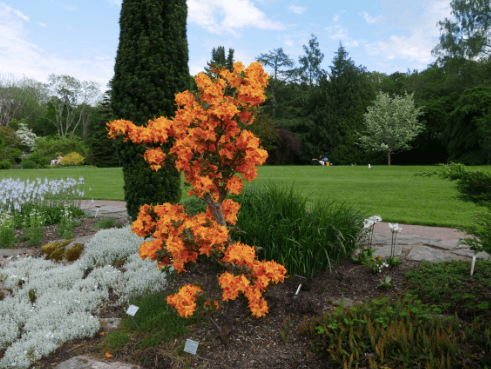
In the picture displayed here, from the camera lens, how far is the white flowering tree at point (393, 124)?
23.3 meters

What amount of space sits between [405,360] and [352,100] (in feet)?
104

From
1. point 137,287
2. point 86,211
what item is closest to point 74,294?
point 137,287

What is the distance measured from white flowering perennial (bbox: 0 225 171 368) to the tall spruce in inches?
36.5

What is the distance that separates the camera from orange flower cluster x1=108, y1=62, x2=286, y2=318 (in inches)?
71.6

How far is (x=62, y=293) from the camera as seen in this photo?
114 inches

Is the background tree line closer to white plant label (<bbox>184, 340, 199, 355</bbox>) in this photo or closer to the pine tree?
the pine tree

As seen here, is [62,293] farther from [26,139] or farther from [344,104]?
[26,139]

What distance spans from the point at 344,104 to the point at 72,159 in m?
24.5

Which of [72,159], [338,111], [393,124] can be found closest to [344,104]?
[338,111]

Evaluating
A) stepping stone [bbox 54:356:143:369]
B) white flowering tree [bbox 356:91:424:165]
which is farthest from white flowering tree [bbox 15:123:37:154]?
stepping stone [bbox 54:356:143:369]

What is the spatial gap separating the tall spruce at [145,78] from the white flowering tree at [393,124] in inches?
857

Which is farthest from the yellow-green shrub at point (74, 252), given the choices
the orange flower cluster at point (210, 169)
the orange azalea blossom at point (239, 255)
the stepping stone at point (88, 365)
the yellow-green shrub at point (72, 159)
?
the yellow-green shrub at point (72, 159)

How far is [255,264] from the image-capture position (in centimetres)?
198

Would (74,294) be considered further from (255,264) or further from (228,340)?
(255,264)
